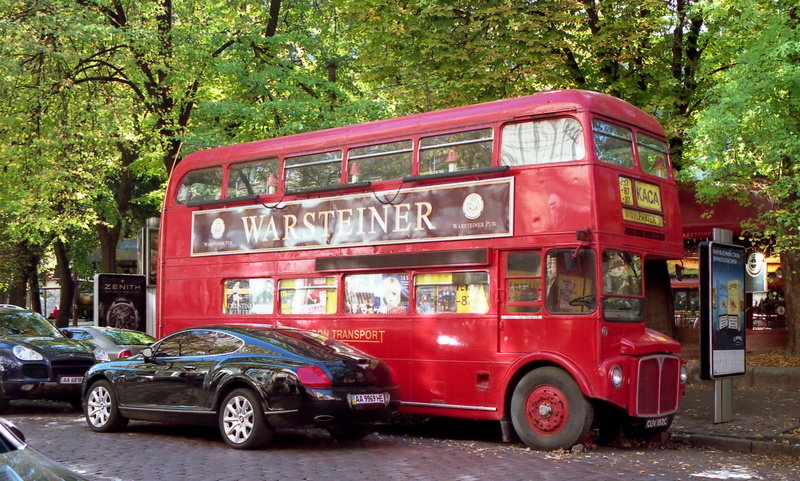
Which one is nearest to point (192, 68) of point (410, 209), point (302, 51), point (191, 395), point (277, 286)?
point (302, 51)

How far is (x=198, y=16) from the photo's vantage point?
23375mm

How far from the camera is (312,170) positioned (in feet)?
48.1

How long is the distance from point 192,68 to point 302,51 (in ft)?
11.1

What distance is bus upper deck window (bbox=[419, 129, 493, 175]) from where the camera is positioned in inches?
502

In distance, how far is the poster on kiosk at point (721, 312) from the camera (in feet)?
44.0

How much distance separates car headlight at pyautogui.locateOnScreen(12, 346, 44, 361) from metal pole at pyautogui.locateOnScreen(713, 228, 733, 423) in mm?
10115

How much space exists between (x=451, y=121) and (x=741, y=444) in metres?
5.50

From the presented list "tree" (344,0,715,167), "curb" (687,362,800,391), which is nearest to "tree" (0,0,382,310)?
"tree" (344,0,715,167)

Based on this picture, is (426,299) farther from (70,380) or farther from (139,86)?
(139,86)

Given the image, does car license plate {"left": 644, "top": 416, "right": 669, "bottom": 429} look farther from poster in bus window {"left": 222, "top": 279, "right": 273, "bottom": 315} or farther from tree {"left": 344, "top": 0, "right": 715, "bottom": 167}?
tree {"left": 344, "top": 0, "right": 715, "bottom": 167}

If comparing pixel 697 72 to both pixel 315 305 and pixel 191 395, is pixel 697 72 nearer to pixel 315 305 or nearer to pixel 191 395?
pixel 315 305

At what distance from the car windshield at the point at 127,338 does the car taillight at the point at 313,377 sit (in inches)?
352

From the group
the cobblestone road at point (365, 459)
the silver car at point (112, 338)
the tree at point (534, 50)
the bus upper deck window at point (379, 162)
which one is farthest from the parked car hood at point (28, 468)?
the tree at point (534, 50)

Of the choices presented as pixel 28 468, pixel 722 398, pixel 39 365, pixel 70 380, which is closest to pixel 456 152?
pixel 722 398
